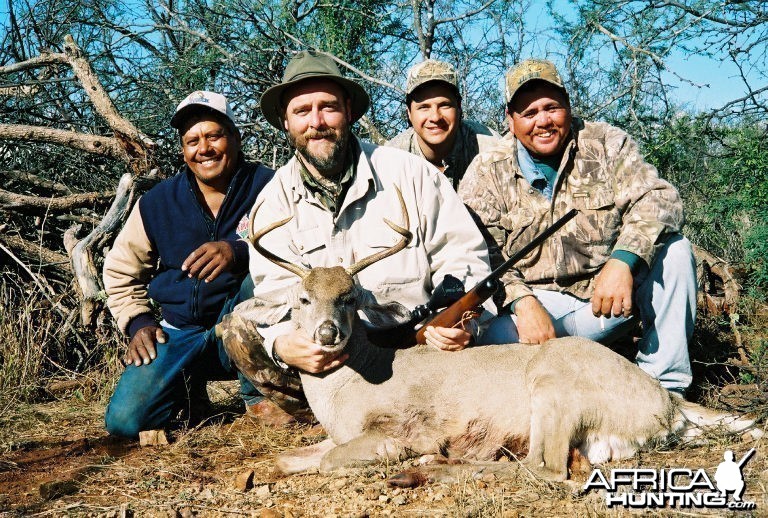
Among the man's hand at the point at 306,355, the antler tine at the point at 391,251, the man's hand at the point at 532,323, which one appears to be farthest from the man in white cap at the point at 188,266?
the man's hand at the point at 532,323

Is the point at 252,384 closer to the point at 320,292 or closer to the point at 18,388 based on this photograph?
the point at 320,292

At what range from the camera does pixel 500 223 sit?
A: 5.61m

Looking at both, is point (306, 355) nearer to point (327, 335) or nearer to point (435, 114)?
point (327, 335)

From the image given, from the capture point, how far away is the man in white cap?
18.6 ft

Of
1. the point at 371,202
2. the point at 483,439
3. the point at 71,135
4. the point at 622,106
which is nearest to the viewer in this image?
the point at 483,439

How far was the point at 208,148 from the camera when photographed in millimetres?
5969

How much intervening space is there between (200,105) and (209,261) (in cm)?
130

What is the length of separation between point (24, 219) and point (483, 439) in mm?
5387

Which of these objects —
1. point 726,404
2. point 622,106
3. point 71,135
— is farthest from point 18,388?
point 622,106

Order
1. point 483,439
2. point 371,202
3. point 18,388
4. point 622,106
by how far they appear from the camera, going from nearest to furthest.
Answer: point 483,439 → point 371,202 → point 18,388 → point 622,106

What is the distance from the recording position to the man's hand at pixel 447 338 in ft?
15.6

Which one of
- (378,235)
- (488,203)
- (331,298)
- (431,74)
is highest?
(431,74)

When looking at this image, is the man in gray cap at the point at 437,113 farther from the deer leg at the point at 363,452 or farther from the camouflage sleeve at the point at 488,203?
the deer leg at the point at 363,452

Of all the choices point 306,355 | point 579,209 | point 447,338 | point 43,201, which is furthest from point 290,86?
point 43,201
